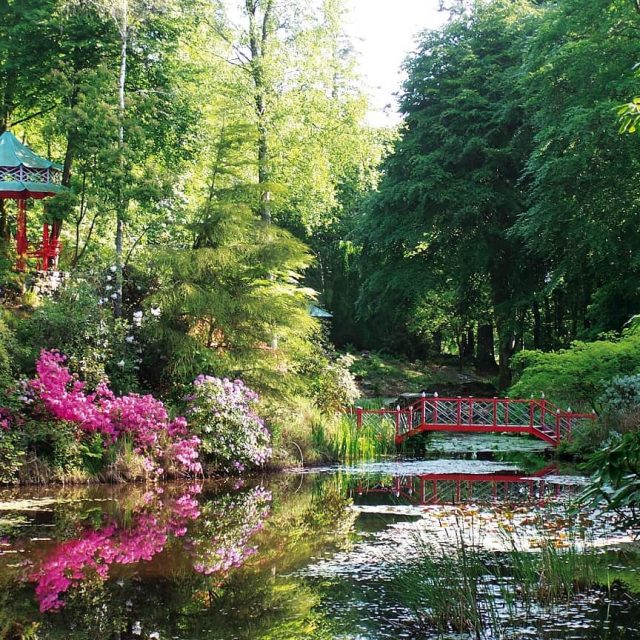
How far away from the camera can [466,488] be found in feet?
44.1

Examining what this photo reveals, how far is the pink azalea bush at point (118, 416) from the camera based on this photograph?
43.2ft

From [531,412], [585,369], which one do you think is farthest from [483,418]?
[585,369]

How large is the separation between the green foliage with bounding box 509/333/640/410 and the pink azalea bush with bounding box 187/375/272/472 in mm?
6609

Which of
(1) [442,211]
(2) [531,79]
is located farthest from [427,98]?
(2) [531,79]

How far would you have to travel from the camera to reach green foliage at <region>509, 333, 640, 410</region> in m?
17.7

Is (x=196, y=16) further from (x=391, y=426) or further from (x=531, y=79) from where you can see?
(x=391, y=426)

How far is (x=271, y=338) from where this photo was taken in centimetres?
1598

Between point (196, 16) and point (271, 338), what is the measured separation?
31.9 feet

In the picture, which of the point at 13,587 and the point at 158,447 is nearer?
the point at 13,587

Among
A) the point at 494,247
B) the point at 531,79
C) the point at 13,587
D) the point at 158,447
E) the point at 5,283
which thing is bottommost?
the point at 13,587

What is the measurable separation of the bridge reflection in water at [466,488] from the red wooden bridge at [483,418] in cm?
360

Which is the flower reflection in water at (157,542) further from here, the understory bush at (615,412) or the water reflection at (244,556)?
the understory bush at (615,412)

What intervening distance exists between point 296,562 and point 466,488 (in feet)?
19.6

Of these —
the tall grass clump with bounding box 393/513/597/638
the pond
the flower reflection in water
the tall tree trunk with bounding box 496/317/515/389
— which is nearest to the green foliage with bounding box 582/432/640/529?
the pond
